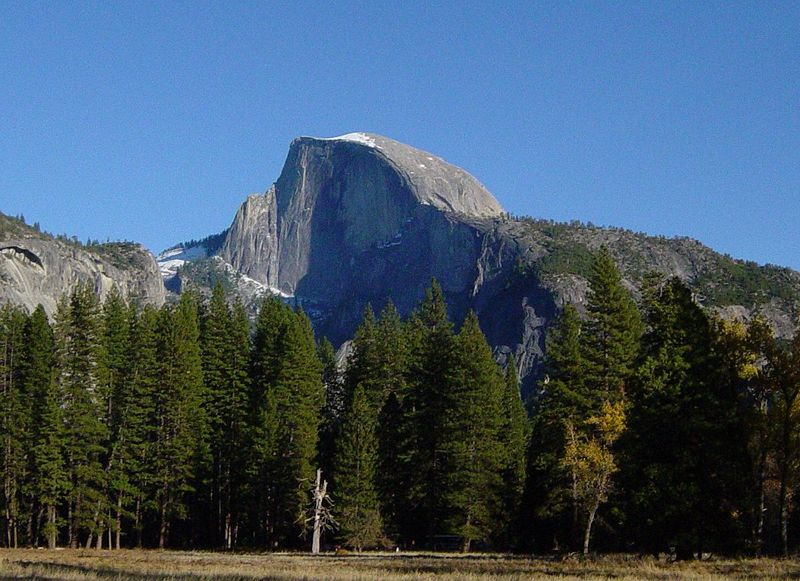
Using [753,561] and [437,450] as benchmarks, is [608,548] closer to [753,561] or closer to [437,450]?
[437,450]

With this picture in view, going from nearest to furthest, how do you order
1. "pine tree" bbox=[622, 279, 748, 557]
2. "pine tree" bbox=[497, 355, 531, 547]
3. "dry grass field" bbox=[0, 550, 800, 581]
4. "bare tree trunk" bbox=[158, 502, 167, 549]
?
"dry grass field" bbox=[0, 550, 800, 581] < "pine tree" bbox=[622, 279, 748, 557] < "pine tree" bbox=[497, 355, 531, 547] < "bare tree trunk" bbox=[158, 502, 167, 549]


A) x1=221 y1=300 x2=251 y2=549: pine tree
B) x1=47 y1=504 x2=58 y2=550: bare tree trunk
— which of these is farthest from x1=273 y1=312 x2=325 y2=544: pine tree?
x1=47 y1=504 x2=58 y2=550: bare tree trunk

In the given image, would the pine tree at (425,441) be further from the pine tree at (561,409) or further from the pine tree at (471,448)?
the pine tree at (561,409)

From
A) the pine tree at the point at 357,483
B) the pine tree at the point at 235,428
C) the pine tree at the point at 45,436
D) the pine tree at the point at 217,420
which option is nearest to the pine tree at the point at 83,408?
the pine tree at the point at 45,436

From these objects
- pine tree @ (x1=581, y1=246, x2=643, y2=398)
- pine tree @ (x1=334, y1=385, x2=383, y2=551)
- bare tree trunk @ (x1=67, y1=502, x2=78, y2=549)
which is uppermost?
pine tree @ (x1=581, y1=246, x2=643, y2=398)

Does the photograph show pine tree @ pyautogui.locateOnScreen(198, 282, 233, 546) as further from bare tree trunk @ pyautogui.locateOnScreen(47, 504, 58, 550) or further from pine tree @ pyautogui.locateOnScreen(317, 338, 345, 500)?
bare tree trunk @ pyautogui.locateOnScreen(47, 504, 58, 550)

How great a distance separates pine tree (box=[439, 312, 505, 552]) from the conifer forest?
0.13m

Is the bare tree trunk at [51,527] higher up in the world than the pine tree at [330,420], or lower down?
lower down

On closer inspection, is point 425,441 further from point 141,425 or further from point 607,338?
point 141,425

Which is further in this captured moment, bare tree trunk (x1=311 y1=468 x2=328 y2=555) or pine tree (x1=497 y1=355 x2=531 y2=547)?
pine tree (x1=497 y1=355 x2=531 y2=547)

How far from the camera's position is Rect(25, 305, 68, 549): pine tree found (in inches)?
2108

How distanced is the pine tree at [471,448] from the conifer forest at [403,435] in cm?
13

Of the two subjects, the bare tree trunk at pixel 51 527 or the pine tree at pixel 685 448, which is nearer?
the pine tree at pixel 685 448

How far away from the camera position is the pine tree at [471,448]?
2069 inches
